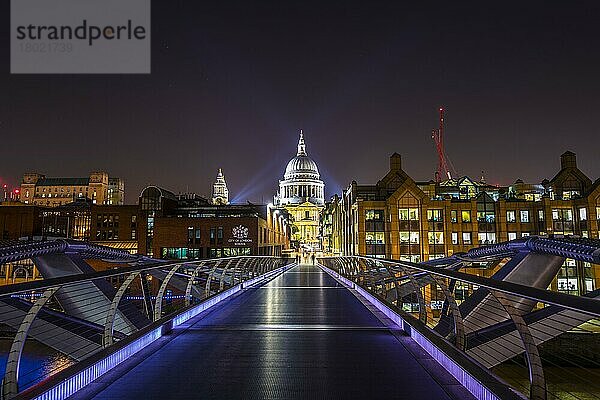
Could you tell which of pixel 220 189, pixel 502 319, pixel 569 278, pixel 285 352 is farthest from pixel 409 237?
pixel 220 189

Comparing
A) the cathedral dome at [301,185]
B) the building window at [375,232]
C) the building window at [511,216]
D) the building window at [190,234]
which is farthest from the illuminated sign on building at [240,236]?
the cathedral dome at [301,185]

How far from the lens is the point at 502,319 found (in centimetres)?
1520

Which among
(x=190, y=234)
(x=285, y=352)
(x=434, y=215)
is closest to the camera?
(x=285, y=352)

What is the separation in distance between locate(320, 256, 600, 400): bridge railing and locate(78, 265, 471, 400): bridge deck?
67cm

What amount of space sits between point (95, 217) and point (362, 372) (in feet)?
274

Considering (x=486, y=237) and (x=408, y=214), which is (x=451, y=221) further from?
(x=408, y=214)

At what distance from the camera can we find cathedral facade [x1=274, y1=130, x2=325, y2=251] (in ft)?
518

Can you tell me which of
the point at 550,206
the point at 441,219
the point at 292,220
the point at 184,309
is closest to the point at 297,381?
the point at 184,309

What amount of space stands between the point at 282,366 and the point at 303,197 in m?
159

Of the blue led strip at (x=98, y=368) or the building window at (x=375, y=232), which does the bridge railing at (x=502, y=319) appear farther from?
the building window at (x=375, y=232)

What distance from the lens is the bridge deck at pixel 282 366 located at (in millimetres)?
4484

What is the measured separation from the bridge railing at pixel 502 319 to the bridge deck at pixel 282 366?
67 centimetres

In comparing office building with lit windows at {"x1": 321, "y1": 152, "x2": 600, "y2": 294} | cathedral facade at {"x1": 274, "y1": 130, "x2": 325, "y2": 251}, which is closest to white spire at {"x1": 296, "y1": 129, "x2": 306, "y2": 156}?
cathedral facade at {"x1": 274, "y1": 130, "x2": 325, "y2": 251}

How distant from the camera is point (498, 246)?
16953 millimetres
